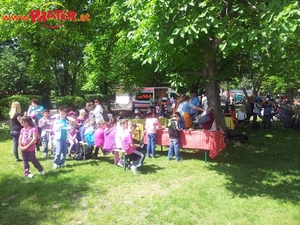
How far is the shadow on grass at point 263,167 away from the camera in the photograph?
19.9 feet

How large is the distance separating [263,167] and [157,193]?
355 centimetres

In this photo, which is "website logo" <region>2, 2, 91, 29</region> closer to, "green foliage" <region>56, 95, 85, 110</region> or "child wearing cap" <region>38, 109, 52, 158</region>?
"child wearing cap" <region>38, 109, 52, 158</region>

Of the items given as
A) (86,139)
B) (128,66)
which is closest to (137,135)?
(86,139)

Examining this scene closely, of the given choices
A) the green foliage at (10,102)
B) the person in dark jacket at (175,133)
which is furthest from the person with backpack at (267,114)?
the green foliage at (10,102)

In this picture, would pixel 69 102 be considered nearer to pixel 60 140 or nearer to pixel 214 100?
pixel 214 100

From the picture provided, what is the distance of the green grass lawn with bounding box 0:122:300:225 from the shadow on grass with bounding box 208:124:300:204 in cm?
2

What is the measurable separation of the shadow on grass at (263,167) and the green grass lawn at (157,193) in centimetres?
2

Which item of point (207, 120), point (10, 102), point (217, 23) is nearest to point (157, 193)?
point (217, 23)

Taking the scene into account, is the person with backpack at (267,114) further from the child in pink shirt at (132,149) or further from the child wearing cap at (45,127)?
the child wearing cap at (45,127)

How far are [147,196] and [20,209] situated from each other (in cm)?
231

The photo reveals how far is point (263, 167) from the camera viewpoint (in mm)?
7879

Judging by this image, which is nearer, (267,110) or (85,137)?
(85,137)

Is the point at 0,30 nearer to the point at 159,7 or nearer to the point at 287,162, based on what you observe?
the point at 159,7

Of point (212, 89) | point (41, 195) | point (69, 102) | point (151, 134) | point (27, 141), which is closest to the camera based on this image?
Answer: point (41, 195)
